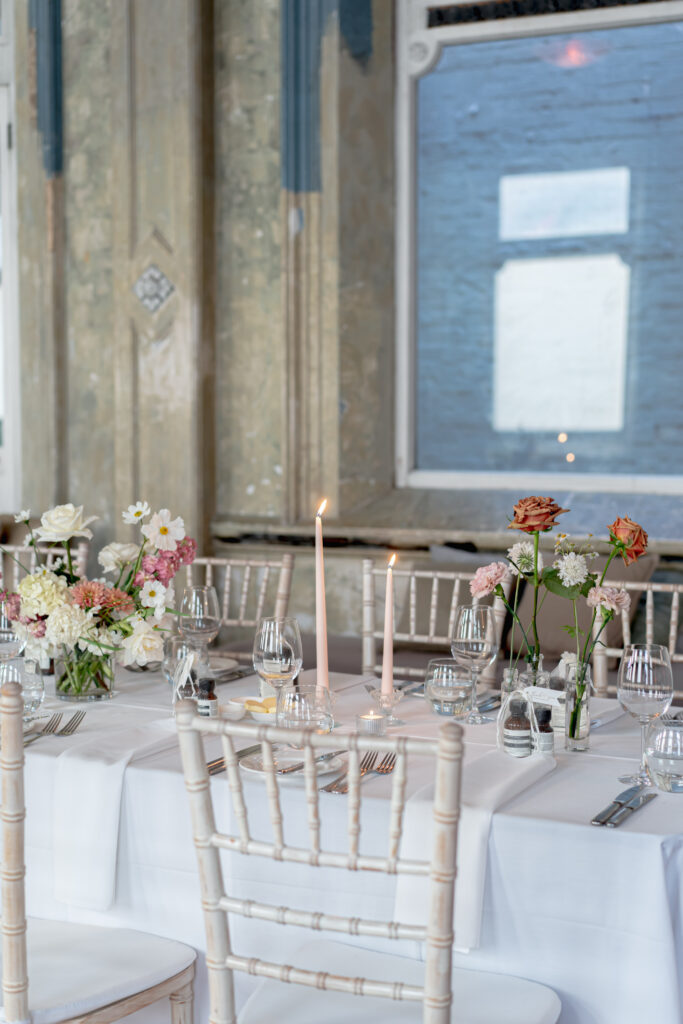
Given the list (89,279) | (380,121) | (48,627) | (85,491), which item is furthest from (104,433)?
(48,627)

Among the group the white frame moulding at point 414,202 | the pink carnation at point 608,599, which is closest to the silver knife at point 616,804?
the pink carnation at point 608,599

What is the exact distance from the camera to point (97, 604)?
87.4 inches

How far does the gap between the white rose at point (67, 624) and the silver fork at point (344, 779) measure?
63 centimetres

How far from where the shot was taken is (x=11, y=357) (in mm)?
5398

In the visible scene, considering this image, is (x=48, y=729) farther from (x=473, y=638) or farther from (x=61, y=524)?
(x=473, y=638)

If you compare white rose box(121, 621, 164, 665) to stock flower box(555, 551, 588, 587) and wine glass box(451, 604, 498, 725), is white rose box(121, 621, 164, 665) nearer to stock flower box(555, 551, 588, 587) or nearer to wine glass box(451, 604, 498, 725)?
wine glass box(451, 604, 498, 725)

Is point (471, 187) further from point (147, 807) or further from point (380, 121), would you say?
point (147, 807)

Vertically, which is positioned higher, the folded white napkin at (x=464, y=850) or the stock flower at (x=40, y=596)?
the stock flower at (x=40, y=596)

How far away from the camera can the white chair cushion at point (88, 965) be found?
5.32 feet

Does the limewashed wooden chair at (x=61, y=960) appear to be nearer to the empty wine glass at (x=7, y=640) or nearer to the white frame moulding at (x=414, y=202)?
the empty wine glass at (x=7, y=640)

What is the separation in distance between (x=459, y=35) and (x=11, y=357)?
243cm

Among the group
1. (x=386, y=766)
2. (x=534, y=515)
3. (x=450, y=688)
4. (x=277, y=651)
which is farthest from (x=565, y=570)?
(x=277, y=651)

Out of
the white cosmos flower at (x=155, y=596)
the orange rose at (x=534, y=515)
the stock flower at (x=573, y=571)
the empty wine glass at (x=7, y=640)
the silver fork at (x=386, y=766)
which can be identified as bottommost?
the silver fork at (x=386, y=766)

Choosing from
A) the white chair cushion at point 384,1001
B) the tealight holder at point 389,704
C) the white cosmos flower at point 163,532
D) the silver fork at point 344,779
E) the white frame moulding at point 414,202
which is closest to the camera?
the white chair cushion at point 384,1001
